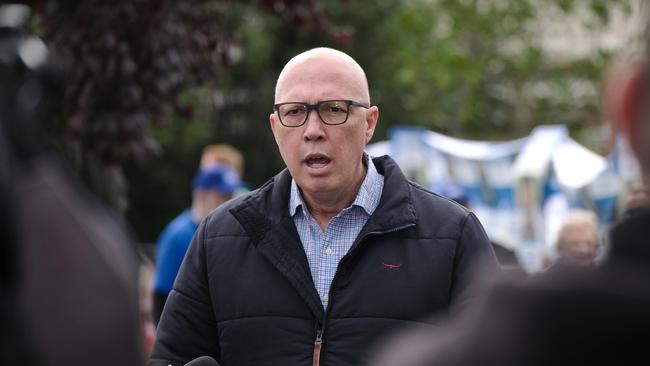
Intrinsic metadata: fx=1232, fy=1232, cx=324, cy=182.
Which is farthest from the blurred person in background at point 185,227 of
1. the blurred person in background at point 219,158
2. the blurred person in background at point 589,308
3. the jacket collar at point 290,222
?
the blurred person in background at point 589,308

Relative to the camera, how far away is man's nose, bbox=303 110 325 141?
14.3ft

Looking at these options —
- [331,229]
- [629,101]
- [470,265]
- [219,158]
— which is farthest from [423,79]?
[629,101]

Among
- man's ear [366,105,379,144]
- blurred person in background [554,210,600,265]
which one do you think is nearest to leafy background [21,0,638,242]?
blurred person in background [554,210,600,265]

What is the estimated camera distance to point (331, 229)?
4273 mm

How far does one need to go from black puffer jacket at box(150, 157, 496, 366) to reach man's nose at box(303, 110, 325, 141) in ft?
0.97

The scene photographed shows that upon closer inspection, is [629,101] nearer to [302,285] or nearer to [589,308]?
[589,308]

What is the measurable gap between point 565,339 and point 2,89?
32.1 inches

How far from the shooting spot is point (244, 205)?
4309mm

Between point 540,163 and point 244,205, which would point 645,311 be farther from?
point 540,163

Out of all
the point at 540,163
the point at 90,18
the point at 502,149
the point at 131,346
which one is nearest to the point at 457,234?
the point at 131,346

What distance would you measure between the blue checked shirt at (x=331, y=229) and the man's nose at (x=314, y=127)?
7.8 inches

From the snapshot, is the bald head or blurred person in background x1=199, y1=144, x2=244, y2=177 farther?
blurred person in background x1=199, y1=144, x2=244, y2=177

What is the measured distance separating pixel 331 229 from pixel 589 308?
2.72 m

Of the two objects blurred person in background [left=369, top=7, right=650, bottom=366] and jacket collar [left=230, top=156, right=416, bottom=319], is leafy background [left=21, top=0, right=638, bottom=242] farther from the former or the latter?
blurred person in background [left=369, top=7, right=650, bottom=366]
